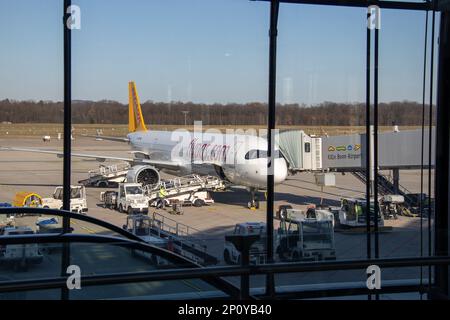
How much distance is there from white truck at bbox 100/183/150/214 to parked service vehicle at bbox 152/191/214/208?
67 cm

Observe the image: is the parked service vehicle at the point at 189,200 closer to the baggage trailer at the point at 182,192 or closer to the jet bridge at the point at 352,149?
the baggage trailer at the point at 182,192

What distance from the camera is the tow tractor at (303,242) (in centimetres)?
540

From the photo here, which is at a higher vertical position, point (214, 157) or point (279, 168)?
point (279, 168)

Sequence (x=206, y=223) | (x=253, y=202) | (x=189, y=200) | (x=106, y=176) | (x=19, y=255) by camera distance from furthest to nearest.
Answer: (x=106, y=176) < (x=189, y=200) < (x=253, y=202) < (x=206, y=223) < (x=19, y=255)

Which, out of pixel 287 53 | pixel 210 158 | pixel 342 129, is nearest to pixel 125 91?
pixel 287 53

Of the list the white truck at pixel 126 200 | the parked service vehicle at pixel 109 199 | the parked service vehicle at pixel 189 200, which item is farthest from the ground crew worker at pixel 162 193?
the parked service vehicle at pixel 109 199

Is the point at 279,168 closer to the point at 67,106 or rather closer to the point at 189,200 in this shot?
the point at 67,106

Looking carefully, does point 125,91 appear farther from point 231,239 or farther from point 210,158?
point 210,158

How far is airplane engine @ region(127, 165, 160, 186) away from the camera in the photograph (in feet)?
62.9

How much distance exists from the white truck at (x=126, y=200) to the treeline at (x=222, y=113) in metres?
4.83

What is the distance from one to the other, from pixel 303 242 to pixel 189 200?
1085 centimetres

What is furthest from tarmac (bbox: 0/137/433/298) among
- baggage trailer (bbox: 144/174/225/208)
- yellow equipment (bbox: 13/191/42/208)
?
baggage trailer (bbox: 144/174/225/208)

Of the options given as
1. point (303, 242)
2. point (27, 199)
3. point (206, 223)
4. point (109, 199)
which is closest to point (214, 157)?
point (109, 199)

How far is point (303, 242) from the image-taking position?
5598mm
